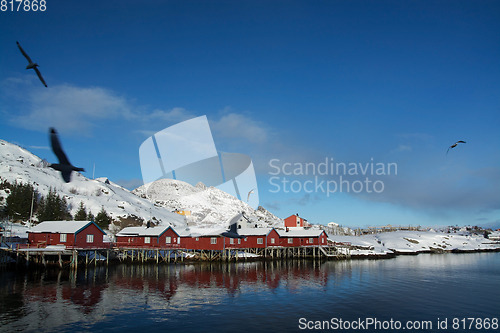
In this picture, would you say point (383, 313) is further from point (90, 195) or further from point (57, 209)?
point (90, 195)

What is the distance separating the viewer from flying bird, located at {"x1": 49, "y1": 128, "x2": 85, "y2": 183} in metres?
15.8

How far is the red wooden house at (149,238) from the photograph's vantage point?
6669 centimetres

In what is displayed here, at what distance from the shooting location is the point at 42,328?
20.9 m

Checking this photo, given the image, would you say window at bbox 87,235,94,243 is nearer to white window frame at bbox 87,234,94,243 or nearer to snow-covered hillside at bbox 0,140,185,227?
white window frame at bbox 87,234,94,243

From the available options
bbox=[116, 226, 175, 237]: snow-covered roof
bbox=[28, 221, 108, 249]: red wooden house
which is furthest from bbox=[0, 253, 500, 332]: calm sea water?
bbox=[116, 226, 175, 237]: snow-covered roof

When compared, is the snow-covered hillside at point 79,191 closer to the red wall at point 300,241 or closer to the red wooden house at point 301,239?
the red wall at point 300,241

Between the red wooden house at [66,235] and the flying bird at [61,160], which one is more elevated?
the flying bird at [61,160]

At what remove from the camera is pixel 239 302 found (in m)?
29.2

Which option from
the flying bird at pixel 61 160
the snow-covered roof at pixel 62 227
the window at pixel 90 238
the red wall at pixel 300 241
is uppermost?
the flying bird at pixel 61 160

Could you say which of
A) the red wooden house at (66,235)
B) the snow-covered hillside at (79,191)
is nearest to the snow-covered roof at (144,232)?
the red wooden house at (66,235)

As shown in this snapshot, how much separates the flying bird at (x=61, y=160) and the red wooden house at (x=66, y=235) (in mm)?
41308

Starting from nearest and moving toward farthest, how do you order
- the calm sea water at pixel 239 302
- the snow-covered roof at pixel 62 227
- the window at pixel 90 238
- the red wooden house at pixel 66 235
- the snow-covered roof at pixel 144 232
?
1. the calm sea water at pixel 239 302
2. the red wooden house at pixel 66 235
3. the snow-covered roof at pixel 62 227
4. the window at pixel 90 238
5. the snow-covered roof at pixel 144 232

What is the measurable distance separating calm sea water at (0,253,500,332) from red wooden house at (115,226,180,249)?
21.2 m

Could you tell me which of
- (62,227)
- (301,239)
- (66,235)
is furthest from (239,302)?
(301,239)
